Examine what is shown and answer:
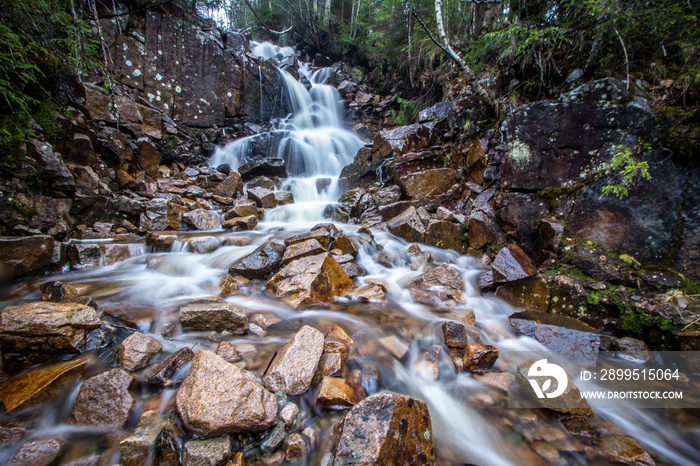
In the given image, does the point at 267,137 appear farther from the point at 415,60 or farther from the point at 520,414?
the point at 520,414

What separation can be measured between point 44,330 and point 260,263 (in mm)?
2502

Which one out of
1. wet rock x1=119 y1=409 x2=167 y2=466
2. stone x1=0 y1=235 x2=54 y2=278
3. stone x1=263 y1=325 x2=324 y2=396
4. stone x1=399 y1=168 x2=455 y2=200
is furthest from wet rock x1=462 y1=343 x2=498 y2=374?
stone x1=0 y1=235 x2=54 y2=278

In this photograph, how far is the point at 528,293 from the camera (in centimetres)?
384

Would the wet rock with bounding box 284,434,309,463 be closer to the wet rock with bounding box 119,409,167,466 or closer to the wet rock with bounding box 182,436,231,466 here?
the wet rock with bounding box 182,436,231,466

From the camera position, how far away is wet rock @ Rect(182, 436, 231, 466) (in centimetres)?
148

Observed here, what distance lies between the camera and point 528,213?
169 inches

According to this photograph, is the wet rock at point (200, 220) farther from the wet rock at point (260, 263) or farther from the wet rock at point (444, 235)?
the wet rock at point (444, 235)

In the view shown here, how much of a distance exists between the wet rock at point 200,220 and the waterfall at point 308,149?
175 cm

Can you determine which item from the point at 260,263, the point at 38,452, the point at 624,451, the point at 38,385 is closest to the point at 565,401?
the point at 624,451

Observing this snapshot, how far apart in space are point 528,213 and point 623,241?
116cm

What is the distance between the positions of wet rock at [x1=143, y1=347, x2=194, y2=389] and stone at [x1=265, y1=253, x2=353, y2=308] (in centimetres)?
147

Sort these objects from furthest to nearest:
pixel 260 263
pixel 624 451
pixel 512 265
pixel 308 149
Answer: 1. pixel 308 149
2. pixel 260 263
3. pixel 512 265
4. pixel 624 451

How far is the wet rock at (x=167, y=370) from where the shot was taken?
197 cm

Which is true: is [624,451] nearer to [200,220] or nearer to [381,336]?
[381,336]
